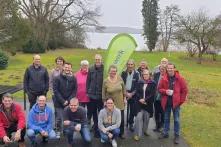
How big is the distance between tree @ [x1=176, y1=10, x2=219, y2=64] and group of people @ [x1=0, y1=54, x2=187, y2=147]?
34293 mm

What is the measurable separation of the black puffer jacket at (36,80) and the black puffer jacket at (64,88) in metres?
0.65

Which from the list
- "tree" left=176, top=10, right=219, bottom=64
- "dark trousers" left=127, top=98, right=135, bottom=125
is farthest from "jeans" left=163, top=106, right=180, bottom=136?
"tree" left=176, top=10, right=219, bottom=64

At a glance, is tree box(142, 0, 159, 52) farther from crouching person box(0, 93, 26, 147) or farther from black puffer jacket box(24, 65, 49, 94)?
crouching person box(0, 93, 26, 147)

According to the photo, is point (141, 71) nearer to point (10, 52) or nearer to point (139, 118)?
point (139, 118)

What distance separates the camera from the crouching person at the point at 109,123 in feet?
27.1

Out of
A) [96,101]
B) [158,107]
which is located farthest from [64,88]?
[158,107]

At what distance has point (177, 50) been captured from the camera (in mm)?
55312

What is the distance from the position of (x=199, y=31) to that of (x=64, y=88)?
3614 cm

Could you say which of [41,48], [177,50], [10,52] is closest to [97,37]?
[177,50]

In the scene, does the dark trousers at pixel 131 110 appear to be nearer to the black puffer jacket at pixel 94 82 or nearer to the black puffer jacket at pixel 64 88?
the black puffer jacket at pixel 94 82

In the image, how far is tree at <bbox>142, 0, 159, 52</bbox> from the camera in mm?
61375

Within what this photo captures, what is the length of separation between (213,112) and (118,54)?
532 cm

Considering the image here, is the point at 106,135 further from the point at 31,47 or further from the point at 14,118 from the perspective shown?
the point at 31,47

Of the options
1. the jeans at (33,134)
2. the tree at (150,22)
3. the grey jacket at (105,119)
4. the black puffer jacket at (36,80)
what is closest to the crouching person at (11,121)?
the jeans at (33,134)
